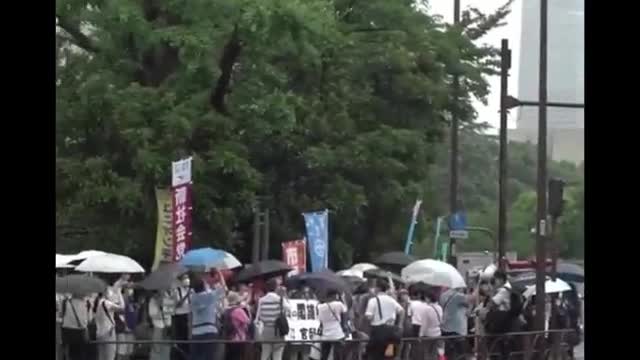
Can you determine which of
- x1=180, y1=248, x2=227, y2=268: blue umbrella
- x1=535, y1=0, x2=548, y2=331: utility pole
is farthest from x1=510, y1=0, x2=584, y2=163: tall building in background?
x1=180, y1=248, x2=227, y2=268: blue umbrella

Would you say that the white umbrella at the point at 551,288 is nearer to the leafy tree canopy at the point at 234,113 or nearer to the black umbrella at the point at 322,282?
the black umbrella at the point at 322,282

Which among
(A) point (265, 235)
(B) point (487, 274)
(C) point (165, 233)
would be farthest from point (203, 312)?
(B) point (487, 274)

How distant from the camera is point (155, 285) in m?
22.2

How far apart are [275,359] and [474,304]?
8.30 meters

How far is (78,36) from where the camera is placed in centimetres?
3036

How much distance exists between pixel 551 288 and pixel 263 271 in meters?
6.02

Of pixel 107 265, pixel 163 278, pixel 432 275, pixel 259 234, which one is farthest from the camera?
pixel 259 234

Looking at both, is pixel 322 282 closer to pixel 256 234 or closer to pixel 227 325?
pixel 227 325

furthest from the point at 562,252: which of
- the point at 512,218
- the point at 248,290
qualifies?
the point at 248,290

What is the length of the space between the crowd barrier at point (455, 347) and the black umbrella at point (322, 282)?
205 cm

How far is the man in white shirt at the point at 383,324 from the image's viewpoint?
62.4 ft
